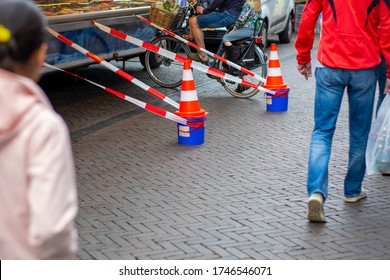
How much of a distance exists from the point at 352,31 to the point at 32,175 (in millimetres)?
3574

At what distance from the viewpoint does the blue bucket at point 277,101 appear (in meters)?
9.73

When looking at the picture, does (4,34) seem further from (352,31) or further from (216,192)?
(216,192)

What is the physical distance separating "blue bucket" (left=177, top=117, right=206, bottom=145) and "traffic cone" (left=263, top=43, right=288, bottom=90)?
6.69 ft

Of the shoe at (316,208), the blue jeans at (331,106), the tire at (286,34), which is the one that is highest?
the blue jeans at (331,106)

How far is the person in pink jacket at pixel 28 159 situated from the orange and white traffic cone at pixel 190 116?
18.8 feet

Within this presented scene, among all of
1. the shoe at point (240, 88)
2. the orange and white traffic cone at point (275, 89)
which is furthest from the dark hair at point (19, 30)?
the shoe at point (240, 88)

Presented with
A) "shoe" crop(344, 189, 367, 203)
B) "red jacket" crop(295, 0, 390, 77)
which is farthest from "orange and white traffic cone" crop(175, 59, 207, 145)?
"red jacket" crop(295, 0, 390, 77)

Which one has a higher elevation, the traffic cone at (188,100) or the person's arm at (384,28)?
the person's arm at (384,28)

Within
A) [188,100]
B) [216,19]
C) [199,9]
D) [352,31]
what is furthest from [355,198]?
[199,9]

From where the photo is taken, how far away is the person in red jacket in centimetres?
528

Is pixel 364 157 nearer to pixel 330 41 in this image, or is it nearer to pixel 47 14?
pixel 330 41

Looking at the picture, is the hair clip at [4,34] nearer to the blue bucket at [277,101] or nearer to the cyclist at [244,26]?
the blue bucket at [277,101]

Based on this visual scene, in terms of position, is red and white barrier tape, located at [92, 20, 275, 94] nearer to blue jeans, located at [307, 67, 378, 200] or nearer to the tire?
blue jeans, located at [307, 67, 378, 200]

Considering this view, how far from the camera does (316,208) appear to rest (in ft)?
17.8
